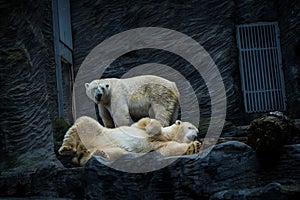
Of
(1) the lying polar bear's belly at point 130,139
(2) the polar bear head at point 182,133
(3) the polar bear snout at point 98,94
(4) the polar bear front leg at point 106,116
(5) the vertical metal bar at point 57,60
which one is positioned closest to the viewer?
(1) the lying polar bear's belly at point 130,139

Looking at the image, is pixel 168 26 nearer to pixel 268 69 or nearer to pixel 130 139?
pixel 268 69

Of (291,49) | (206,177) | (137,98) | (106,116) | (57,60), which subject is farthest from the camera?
(291,49)

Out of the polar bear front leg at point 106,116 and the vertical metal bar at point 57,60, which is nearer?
the polar bear front leg at point 106,116

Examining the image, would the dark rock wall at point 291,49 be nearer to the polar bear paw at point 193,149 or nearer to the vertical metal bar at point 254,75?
the vertical metal bar at point 254,75

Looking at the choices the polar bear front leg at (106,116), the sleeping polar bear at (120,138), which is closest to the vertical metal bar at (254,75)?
the polar bear front leg at (106,116)

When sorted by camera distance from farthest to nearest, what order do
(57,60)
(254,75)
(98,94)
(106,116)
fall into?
(254,75)
(57,60)
(106,116)
(98,94)

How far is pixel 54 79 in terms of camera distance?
7926 mm

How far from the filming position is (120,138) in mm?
Answer: 4863

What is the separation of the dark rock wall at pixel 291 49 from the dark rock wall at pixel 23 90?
4.96m

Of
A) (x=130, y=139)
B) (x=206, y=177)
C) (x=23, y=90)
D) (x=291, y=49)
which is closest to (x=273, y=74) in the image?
(x=291, y=49)

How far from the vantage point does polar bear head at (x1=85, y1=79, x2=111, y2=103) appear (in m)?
5.88

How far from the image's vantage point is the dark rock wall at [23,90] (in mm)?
6934

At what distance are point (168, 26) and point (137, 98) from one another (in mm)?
4291

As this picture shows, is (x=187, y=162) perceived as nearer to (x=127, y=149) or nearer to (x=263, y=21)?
(x=127, y=149)
